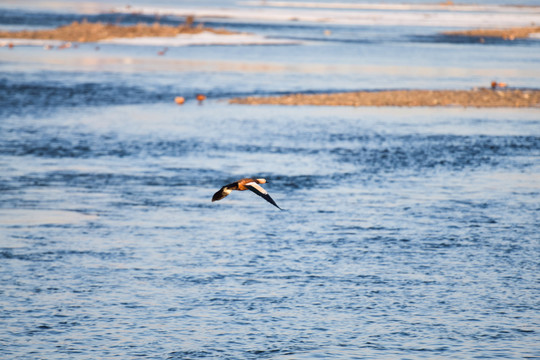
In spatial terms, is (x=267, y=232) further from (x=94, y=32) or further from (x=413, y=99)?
(x=94, y=32)

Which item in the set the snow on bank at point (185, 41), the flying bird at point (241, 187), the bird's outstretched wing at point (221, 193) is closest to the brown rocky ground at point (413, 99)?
the flying bird at point (241, 187)

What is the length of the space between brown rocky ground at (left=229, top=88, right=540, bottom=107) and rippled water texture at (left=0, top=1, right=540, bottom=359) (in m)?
1.12

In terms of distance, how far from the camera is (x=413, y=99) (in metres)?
34.7

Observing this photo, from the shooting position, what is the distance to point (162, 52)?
5753cm

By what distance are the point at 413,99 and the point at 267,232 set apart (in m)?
18.8

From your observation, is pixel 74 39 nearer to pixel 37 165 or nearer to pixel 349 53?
pixel 349 53

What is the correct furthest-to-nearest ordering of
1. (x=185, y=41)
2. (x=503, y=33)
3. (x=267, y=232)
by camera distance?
1. (x=503, y=33)
2. (x=185, y=41)
3. (x=267, y=232)

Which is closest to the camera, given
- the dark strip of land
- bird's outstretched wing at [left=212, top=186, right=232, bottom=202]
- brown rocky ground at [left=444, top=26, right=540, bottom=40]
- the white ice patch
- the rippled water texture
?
bird's outstretched wing at [left=212, top=186, right=232, bottom=202]

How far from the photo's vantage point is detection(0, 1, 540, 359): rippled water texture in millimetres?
12031

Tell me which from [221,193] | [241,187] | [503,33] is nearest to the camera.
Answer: [221,193]

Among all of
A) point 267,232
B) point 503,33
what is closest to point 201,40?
point 503,33

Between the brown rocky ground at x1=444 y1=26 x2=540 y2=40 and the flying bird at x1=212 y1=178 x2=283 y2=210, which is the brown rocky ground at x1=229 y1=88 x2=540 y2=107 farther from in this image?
the brown rocky ground at x1=444 y1=26 x2=540 y2=40

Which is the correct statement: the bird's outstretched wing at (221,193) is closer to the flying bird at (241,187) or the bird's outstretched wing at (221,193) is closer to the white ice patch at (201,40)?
the flying bird at (241,187)

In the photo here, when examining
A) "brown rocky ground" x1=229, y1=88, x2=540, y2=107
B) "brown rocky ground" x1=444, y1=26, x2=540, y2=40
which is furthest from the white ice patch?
"brown rocky ground" x1=229, y1=88, x2=540, y2=107
